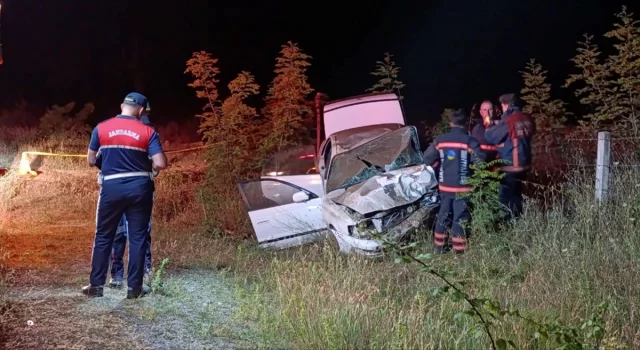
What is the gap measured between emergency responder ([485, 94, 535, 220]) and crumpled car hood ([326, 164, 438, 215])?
811mm

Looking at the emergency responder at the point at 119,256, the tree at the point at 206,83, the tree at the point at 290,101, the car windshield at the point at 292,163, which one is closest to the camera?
the emergency responder at the point at 119,256

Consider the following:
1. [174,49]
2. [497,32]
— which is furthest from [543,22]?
[174,49]

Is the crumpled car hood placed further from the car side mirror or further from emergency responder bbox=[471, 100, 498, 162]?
emergency responder bbox=[471, 100, 498, 162]

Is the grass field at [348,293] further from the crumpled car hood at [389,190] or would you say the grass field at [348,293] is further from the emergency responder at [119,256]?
the crumpled car hood at [389,190]

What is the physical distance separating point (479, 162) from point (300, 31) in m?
32.4

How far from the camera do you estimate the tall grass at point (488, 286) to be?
13.8 ft

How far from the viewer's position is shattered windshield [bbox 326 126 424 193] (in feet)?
26.8

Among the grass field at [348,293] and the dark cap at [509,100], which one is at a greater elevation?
the dark cap at [509,100]

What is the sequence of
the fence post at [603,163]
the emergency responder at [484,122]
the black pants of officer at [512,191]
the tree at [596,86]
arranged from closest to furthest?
the fence post at [603,163]
the black pants of officer at [512,191]
the emergency responder at [484,122]
the tree at [596,86]

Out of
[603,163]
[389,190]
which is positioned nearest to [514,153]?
[603,163]

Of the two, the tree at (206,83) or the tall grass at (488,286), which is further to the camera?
the tree at (206,83)

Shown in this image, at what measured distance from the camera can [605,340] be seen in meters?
4.01

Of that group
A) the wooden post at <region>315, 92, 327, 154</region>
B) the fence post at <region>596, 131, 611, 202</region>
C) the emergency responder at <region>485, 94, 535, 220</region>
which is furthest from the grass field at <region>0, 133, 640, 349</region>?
the wooden post at <region>315, 92, 327, 154</region>

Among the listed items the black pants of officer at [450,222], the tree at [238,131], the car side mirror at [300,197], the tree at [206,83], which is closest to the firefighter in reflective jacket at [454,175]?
the black pants of officer at [450,222]
